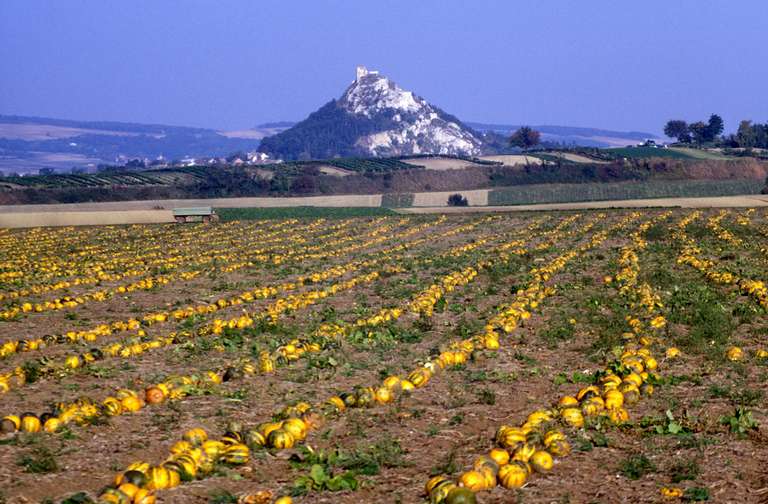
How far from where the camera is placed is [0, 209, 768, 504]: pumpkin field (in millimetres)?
9680

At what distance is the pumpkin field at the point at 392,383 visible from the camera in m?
9.68

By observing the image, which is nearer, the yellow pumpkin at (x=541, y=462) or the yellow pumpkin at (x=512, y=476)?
the yellow pumpkin at (x=512, y=476)

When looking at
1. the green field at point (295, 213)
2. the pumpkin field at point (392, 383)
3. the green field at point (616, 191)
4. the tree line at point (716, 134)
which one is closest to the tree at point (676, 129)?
the tree line at point (716, 134)

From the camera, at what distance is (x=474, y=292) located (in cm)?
2433

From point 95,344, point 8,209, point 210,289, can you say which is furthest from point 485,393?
point 8,209

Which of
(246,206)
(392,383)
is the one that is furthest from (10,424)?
(246,206)

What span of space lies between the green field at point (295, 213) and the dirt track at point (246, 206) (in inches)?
165

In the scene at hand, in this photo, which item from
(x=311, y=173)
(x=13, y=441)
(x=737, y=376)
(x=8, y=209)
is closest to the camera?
(x=13, y=441)

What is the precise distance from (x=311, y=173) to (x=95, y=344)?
104 m

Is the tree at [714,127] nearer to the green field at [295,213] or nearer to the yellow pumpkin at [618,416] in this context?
the green field at [295,213]

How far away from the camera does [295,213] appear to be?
68.1 m

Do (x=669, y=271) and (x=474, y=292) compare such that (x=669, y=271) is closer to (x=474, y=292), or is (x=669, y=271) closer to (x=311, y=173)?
(x=474, y=292)

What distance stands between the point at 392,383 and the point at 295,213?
181ft

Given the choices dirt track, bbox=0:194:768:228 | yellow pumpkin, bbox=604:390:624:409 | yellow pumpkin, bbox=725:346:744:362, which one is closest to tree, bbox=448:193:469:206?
dirt track, bbox=0:194:768:228
